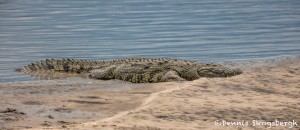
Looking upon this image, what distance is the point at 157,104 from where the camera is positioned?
8422 mm

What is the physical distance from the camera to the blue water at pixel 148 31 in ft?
50.8

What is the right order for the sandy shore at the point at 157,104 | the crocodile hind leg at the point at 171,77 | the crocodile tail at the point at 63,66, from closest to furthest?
the sandy shore at the point at 157,104, the crocodile hind leg at the point at 171,77, the crocodile tail at the point at 63,66

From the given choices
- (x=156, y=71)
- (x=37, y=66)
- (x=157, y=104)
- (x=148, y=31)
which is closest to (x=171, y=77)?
(x=156, y=71)

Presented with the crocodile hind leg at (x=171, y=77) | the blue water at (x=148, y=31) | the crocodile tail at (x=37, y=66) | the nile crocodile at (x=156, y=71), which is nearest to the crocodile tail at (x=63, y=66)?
the crocodile tail at (x=37, y=66)

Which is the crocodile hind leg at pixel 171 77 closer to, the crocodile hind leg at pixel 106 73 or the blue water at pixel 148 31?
the crocodile hind leg at pixel 106 73

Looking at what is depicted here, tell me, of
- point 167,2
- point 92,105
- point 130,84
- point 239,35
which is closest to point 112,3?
point 167,2

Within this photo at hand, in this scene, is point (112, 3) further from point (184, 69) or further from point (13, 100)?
point (13, 100)

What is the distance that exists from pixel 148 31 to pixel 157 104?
11761 mm

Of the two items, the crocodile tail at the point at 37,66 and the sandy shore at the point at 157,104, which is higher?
the crocodile tail at the point at 37,66

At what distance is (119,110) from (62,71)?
4.85 metres

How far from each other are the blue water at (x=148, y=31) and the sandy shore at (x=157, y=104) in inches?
100.0

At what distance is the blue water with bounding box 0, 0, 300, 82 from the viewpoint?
15477 mm

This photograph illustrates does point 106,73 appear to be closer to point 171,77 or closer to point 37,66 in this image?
point 171,77

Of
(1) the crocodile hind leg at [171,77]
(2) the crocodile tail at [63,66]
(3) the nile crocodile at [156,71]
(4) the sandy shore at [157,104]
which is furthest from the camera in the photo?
(2) the crocodile tail at [63,66]
